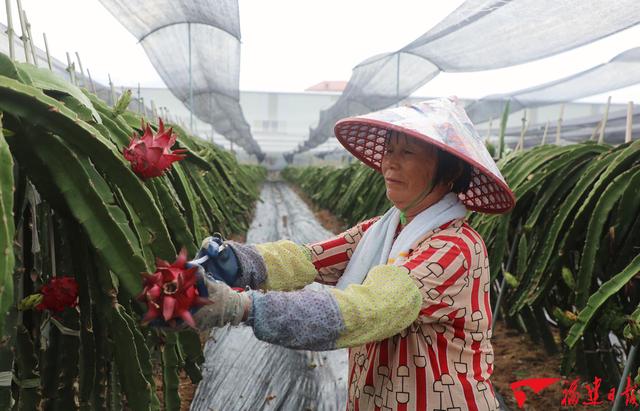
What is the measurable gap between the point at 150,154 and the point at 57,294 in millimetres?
299

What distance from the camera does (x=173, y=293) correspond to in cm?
57

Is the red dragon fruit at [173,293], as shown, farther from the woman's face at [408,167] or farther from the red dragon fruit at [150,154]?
the woman's face at [408,167]

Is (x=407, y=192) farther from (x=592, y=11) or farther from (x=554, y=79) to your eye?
(x=554, y=79)

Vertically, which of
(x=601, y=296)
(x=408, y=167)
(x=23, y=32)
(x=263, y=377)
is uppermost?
(x=23, y=32)

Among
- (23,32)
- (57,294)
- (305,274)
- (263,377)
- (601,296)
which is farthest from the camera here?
(263,377)

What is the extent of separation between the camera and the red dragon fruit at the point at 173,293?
563mm

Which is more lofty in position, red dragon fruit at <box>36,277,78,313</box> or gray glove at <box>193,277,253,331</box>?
gray glove at <box>193,277,253,331</box>

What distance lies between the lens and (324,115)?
10.4 meters

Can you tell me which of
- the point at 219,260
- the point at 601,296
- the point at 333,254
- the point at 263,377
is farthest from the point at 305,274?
the point at 263,377

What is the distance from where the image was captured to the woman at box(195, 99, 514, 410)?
0.72 m

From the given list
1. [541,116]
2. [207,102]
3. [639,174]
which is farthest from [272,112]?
[639,174]

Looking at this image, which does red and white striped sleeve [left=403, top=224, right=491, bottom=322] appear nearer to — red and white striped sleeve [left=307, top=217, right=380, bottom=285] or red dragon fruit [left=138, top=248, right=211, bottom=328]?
red and white striped sleeve [left=307, top=217, right=380, bottom=285]

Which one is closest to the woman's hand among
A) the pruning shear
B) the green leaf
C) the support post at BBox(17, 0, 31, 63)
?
the pruning shear

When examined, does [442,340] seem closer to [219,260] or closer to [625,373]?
[219,260]
